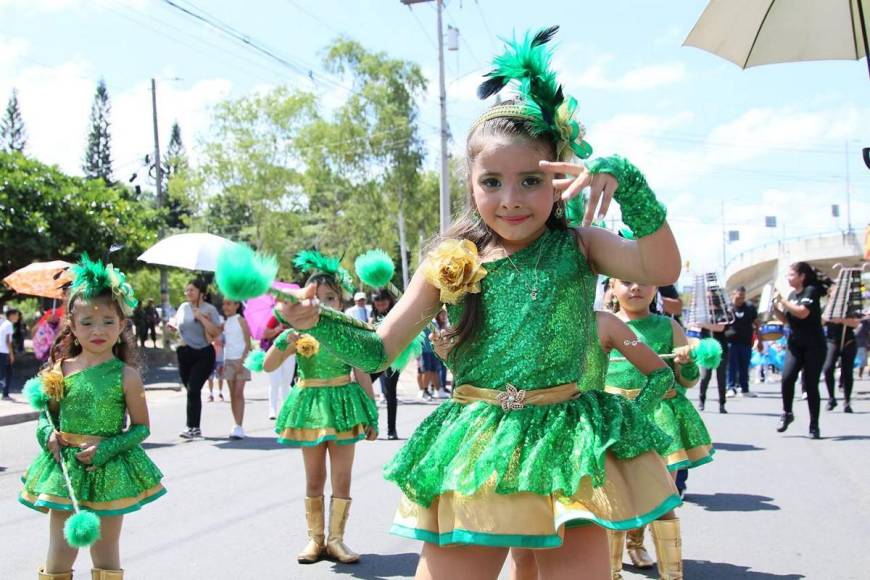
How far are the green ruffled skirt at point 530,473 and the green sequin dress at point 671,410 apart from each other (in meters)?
2.54

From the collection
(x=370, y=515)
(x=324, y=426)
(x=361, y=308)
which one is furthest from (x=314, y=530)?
(x=361, y=308)

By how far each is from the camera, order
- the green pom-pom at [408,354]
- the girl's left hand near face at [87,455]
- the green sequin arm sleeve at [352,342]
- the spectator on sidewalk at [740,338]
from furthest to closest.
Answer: the spectator on sidewalk at [740,338], the girl's left hand near face at [87,455], the green pom-pom at [408,354], the green sequin arm sleeve at [352,342]

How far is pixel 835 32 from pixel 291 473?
5.97 meters

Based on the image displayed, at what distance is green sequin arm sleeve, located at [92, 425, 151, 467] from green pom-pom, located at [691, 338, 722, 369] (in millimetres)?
2987

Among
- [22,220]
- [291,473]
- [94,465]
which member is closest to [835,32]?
[94,465]

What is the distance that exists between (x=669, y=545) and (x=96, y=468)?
281 centimetres

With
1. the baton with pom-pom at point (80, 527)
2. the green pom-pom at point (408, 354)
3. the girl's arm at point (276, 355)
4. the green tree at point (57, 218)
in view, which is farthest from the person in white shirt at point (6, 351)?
the green pom-pom at point (408, 354)

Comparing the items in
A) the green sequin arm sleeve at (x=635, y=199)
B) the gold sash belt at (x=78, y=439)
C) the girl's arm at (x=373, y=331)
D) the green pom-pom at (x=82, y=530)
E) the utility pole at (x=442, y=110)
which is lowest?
the green pom-pom at (x=82, y=530)

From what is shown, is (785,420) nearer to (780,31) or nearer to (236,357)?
(780,31)

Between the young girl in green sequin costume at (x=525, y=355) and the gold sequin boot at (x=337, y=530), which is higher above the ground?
the young girl in green sequin costume at (x=525, y=355)

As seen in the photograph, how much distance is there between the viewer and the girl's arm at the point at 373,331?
2.36 metres

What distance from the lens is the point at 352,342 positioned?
2484 mm

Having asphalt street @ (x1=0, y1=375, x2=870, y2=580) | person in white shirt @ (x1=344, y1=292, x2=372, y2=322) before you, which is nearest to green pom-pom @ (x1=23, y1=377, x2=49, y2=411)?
asphalt street @ (x1=0, y1=375, x2=870, y2=580)

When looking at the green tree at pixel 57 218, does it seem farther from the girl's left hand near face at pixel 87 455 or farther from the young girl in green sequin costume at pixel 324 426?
the girl's left hand near face at pixel 87 455
